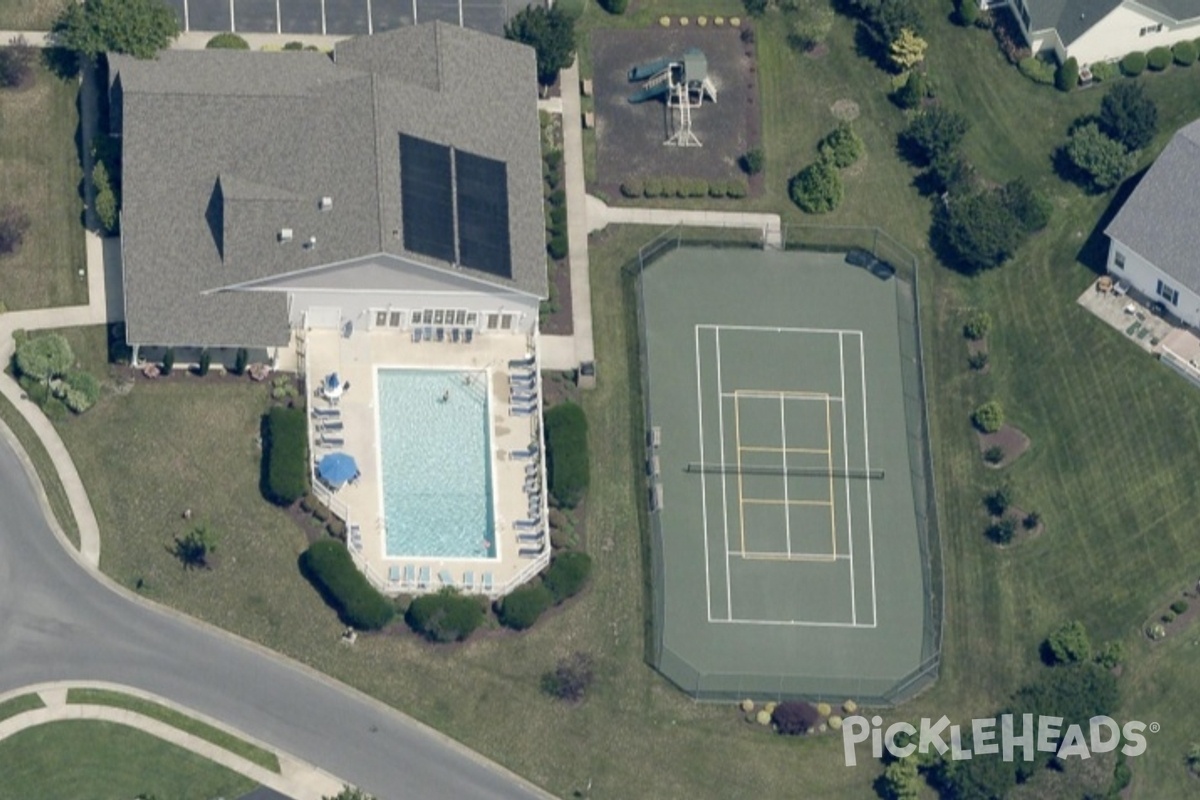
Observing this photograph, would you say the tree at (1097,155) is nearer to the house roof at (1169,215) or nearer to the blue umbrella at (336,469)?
the house roof at (1169,215)

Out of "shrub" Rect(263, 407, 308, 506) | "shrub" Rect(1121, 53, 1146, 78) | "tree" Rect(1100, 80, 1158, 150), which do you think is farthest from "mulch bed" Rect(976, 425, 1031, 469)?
"shrub" Rect(263, 407, 308, 506)

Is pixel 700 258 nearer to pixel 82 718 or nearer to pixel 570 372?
pixel 570 372

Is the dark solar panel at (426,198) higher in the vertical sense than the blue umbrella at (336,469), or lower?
higher

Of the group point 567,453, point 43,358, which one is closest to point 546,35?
point 567,453

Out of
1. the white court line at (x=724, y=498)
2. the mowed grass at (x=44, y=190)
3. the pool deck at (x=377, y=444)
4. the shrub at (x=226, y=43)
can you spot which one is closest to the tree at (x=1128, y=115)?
the white court line at (x=724, y=498)

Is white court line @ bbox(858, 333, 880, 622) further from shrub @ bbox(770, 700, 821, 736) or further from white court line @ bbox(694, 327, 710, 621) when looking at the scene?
white court line @ bbox(694, 327, 710, 621)

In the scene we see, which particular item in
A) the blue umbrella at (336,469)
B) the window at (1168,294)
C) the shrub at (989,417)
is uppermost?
the window at (1168,294)

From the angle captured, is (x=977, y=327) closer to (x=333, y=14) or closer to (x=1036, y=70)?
(x=1036, y=70)
